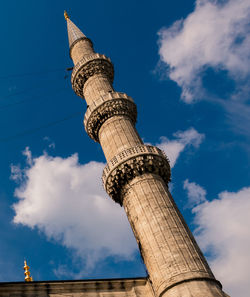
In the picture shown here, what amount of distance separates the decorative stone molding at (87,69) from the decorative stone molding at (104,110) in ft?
8.99

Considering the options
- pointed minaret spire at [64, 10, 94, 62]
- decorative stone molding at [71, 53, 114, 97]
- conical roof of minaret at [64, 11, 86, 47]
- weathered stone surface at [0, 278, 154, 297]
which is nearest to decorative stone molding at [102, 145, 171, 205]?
weathered stone surface at [0, 278, 154, 297]

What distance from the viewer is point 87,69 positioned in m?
19.3

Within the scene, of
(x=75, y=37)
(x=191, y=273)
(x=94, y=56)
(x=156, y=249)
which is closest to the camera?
(x=191, y=273)

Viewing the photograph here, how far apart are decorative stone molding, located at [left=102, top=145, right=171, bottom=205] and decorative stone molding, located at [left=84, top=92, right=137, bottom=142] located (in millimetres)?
2669

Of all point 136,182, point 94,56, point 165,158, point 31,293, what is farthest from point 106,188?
point 94,56

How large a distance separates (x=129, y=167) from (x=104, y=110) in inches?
141

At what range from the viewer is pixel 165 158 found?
49.8ft

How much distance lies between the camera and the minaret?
11117 millimetres

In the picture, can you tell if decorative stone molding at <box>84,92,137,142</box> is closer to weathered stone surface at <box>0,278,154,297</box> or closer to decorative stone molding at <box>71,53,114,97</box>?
decorative stone molding at <box>71,53,114,97</box>

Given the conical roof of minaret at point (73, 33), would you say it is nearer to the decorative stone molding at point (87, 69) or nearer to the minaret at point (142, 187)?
the minaret at point (142, 187)

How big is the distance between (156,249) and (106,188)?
3.74 m

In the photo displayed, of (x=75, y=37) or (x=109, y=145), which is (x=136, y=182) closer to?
(x=109, y=145)

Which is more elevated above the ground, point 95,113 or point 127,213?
point 95,113

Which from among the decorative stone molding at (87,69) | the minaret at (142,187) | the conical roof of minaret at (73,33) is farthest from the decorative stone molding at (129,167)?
the conical roof of minaret at (73,33)
